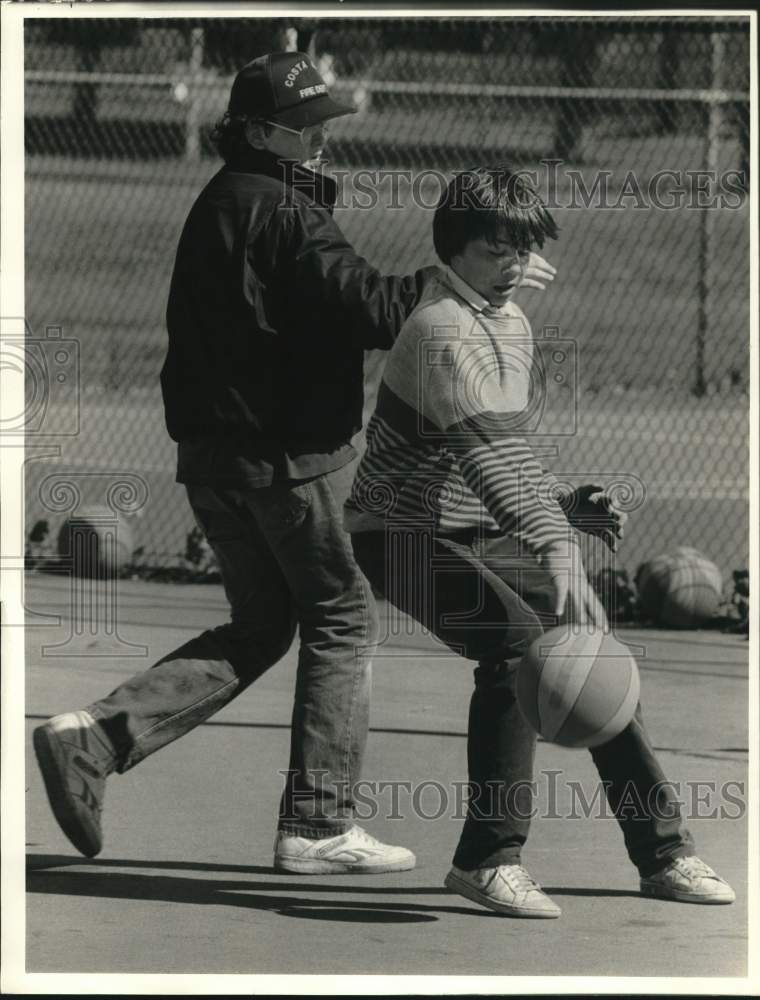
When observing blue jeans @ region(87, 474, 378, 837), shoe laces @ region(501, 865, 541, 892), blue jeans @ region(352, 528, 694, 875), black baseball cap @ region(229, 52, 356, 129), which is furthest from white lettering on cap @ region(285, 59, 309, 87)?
shoe laces @ region(501, 865, 541, 892)

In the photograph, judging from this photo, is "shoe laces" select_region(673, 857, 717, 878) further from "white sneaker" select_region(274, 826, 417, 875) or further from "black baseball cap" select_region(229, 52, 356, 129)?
"black baseball cap" select_region(229, 52, 356, 129)

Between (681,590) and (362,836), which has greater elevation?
(681,590)

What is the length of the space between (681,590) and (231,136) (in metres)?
4.56

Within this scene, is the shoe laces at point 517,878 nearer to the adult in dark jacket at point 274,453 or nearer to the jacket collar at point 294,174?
the adult in dark jacket at point 274,453

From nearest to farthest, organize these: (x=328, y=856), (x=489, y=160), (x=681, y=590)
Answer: (x=328, y=856), (x=681, y=590), (x=489, y=160)

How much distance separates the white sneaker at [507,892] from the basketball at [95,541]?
17.1 ft

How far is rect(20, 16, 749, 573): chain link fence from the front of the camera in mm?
11320

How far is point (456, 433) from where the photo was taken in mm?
4934

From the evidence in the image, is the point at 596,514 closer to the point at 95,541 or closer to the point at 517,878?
the point at 517,878

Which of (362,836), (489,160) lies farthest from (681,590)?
(489,160)

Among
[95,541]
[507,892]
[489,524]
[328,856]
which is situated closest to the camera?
[507,892]

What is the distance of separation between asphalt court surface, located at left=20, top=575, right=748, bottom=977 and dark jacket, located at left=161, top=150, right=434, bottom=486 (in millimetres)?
1115

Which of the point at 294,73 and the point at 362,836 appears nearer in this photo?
the point at 294,73

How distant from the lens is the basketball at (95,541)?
10.1 meters
